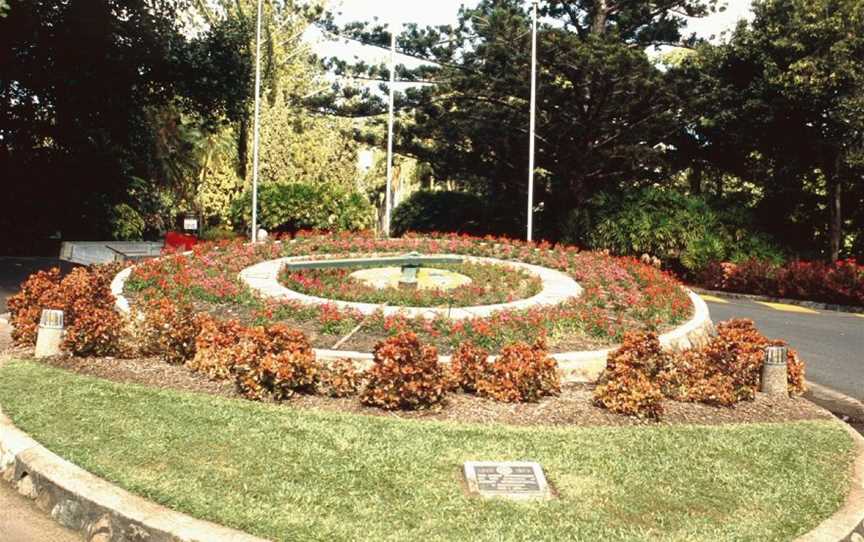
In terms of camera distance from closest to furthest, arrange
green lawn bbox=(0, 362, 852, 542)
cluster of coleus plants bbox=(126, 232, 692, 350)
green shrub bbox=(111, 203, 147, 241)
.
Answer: green lawn bbox=(0, 362, 852, 542) < cluster of coleus plants bbox=(126, 232, 692, 350) < green shrub bbox=(111, 203, 147, 241)

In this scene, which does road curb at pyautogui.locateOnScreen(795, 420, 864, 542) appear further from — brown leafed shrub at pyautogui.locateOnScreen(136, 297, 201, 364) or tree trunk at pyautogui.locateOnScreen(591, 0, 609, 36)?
tree trunk at pyautogui.locateOnScreen(591, 0, 609, 36)

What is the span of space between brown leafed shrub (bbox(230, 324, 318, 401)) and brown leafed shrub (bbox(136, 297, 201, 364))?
103cm

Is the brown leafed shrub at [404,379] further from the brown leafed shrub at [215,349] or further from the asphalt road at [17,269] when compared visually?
the asphalt road at [17,269]

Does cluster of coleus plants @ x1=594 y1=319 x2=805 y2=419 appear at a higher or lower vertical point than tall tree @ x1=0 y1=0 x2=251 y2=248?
lower

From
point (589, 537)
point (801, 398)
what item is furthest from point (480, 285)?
point (589, 537)

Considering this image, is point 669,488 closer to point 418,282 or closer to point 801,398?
point 801,398

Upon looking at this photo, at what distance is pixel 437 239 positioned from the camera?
1736cm

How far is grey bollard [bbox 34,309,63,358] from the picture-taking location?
321 inches

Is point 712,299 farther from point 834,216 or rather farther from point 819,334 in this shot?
point 834,216

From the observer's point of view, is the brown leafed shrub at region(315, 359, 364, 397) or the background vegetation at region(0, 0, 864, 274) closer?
the brown leafed shrub at region(315, 359, 364, 397)

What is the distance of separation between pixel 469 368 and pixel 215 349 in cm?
253

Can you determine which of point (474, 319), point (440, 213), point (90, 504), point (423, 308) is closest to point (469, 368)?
point (474, 319)

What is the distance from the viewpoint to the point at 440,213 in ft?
102

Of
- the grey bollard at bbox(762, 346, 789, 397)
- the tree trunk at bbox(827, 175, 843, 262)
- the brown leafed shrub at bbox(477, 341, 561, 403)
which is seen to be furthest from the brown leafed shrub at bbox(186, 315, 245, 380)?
the tree trunk at bbox(827, 175, 843, 262)
